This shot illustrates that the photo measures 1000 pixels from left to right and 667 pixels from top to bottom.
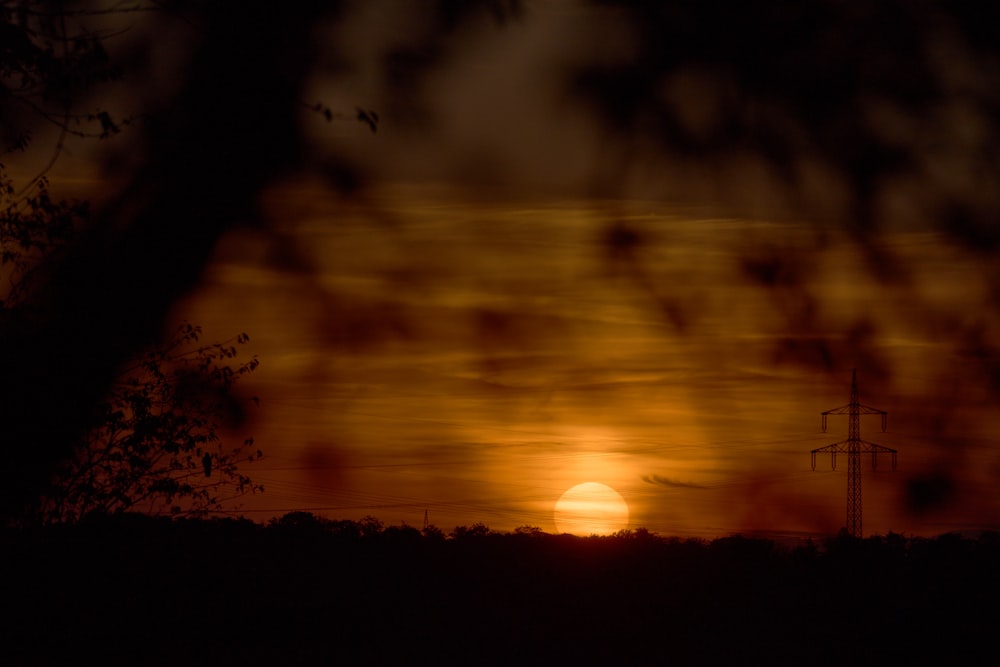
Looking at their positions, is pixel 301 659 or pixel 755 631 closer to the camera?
pixel 301 659

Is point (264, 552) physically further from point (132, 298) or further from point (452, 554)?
point (132, 298)

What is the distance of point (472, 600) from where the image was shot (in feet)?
41.1

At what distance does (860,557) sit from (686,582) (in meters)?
2.19

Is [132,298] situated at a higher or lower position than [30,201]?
lower

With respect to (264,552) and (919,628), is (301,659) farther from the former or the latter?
(919,628)

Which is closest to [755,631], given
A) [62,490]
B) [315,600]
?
[315,600]

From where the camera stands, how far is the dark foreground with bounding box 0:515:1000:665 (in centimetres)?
777

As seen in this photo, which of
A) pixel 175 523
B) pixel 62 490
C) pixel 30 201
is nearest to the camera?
pixel 30 201

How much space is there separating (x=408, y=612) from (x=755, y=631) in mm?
3461

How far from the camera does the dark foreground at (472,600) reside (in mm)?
7773

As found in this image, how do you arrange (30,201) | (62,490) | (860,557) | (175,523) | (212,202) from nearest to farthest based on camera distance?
(212,202)
(30,201)
(62,490)
(175,523)
(860,557)

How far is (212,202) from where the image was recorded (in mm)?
3373

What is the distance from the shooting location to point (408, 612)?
37.4 ft

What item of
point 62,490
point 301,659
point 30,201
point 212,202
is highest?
point 30,201
